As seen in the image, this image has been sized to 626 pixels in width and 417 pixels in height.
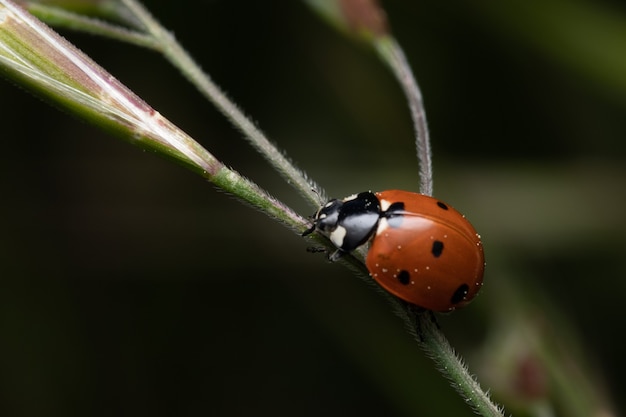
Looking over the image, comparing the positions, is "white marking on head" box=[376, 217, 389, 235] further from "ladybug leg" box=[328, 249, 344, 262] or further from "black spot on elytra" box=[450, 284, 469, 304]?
"black spot on elytra" box=[450, 284, 469, 304]

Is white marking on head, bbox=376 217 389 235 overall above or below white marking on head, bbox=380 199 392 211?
below

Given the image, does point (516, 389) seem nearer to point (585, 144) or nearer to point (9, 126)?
point (585, 144)

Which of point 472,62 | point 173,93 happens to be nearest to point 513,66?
point 472,62

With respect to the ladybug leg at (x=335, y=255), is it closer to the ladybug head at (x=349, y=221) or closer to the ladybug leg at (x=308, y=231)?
the ladybug head at (x=349, y=221)

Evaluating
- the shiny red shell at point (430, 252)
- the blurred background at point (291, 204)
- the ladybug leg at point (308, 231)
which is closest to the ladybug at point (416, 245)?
the shiny red shell at point (430, 252)

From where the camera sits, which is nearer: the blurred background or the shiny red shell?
the shiny red shell

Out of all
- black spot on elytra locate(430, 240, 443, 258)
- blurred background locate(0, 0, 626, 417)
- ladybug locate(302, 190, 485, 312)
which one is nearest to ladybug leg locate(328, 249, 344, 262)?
ladybug locate(302, 190, 485, 312)

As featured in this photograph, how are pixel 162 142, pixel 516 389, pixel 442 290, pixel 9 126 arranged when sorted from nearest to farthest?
pixel 162 142
pixel 442 290
pixel 516 389
pixel 9 126
